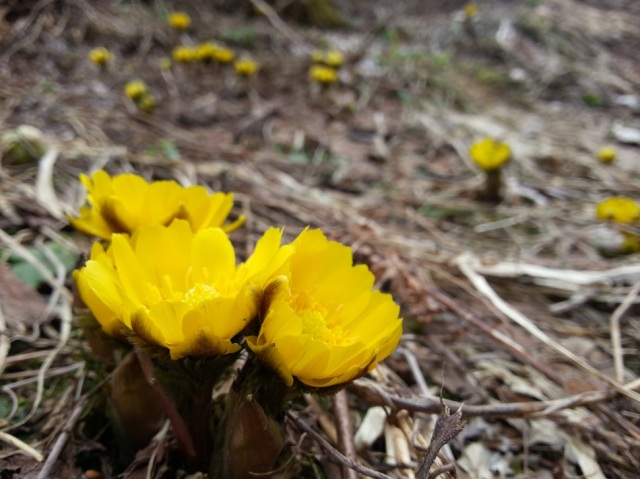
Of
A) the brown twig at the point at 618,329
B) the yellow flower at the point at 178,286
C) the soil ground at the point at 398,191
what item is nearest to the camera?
the yellow flower at the point at 178,286

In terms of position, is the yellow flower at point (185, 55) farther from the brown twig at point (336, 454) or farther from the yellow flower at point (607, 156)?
the brown twig at point (336, 454)

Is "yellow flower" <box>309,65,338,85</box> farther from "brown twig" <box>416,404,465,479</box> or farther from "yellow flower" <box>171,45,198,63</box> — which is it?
"brown twig" <box>416,404,465,479</box>

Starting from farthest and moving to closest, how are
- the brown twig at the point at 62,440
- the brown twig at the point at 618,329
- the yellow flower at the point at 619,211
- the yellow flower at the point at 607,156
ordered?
1. the yellow flower at the point at 607,156
2. the yellow flower at the point at 619,211
3. the brown twig at the point at 618,329
4. the brown twig at the point at 62,440

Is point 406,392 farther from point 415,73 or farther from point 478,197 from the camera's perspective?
point 415,73

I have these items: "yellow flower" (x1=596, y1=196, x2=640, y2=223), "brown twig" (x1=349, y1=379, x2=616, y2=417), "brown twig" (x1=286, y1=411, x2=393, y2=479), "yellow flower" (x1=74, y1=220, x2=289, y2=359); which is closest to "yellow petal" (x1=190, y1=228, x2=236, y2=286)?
"yellow flower" (x1=74, y1=220, x2=289, y2=359)

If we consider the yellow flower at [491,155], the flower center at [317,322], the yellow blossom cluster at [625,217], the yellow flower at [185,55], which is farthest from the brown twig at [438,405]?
the yellow flower at [185,55]

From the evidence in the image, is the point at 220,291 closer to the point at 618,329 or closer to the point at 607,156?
the point at 618,329

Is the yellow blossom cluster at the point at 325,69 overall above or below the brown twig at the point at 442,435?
below

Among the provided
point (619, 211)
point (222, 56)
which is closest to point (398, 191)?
point (619, 211)

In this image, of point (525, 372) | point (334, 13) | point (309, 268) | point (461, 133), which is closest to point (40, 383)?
point (309, 268)
